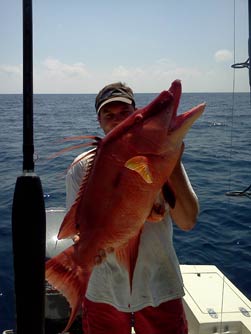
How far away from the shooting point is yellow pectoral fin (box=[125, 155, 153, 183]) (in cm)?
164

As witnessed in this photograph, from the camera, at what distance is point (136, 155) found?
1712mm

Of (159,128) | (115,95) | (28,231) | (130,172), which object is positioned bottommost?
(28,231)

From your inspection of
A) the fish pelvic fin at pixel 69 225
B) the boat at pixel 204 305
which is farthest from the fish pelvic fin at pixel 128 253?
the boat at pixel 204 305

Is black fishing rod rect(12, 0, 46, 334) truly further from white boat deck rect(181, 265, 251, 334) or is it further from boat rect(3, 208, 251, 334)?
white boat deck rect(181, 265, 251, 334)

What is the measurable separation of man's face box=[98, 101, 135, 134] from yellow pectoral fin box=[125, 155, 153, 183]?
2.58ft

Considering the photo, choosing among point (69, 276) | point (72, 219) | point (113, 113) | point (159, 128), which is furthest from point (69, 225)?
point (113, 113)

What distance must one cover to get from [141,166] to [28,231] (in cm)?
79

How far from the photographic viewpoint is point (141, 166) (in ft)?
5.42

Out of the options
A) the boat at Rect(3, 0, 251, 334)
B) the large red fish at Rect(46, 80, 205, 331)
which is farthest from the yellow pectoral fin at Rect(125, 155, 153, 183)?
the boat at Rect(3, 0, 251, 334)

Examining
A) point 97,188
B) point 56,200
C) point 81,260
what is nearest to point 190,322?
point 81,260

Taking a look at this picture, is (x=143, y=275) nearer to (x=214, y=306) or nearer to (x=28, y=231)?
(x=28, y=231)

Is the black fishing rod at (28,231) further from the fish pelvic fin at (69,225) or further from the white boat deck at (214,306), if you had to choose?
the white boat deck at (214,306)

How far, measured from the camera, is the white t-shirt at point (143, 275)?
258cm

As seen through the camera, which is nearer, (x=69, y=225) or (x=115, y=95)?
(x=69, y=225)
